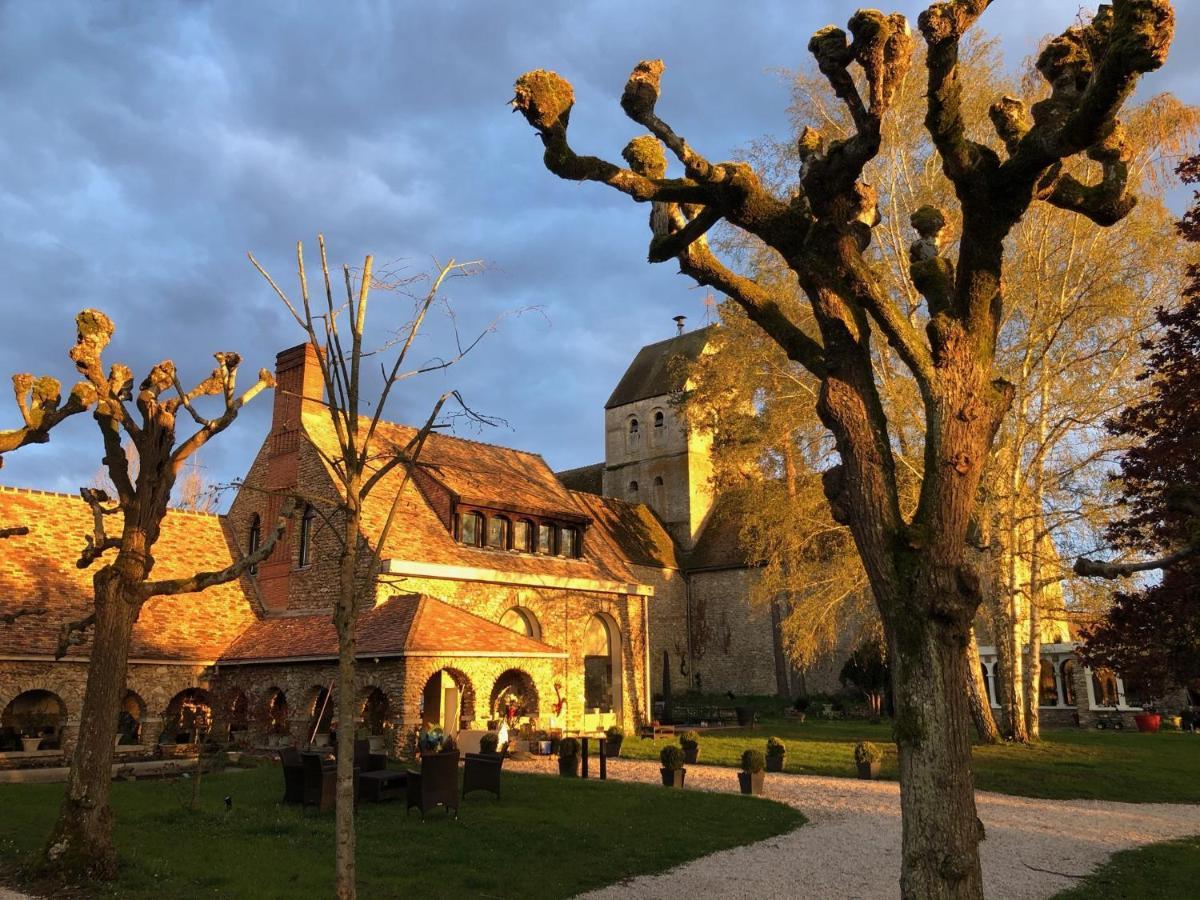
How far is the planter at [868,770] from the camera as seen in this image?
17.1 meters

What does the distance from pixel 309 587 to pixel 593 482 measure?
30.9 metres

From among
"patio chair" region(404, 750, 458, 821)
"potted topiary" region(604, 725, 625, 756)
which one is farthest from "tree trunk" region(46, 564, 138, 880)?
"potted topiary" region(604, 725, 625, 756)

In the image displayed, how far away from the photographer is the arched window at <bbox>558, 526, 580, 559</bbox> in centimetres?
2741

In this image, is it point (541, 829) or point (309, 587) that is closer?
point (541, 829)

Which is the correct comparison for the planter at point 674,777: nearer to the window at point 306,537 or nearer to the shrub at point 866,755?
the shrub at point 866,755

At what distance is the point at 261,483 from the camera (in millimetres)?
25297

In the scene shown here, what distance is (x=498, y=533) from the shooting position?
83.9ft

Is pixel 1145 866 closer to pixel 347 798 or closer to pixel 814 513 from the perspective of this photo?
pixel 347 798

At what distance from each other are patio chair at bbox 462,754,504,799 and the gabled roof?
35.0 m

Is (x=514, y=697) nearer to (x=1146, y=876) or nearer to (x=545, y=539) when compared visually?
(x=545, y=539)

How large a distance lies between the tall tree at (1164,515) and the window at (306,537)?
19.0m

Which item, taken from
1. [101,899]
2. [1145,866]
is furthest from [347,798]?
[1145,866]

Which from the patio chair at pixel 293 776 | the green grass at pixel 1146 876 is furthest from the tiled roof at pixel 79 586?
the green grass at pixel 1146 876

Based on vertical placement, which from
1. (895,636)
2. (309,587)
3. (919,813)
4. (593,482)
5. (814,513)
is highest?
(593,482)
